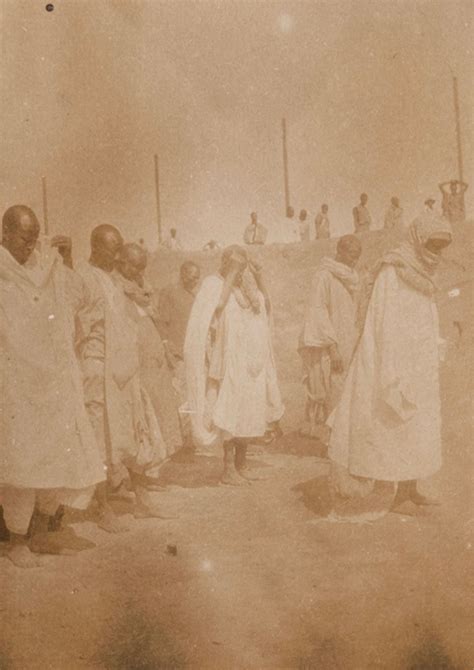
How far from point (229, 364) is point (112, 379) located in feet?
3.04

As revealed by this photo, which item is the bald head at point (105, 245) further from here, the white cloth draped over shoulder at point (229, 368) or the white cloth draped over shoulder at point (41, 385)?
the white cloth draped over shoulder at point (229, 368)

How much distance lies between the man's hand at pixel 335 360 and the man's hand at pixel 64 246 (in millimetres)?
1875

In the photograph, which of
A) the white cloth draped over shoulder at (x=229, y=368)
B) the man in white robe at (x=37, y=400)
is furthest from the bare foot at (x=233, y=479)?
the man in white robe at (x=37, y=400)

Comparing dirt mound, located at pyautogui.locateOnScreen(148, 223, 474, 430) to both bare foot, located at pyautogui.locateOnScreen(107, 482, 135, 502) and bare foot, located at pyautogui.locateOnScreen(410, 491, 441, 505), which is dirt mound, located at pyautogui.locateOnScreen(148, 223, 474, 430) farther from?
bare foot, located at pyautogui.locateOnScreen(107, 482, 135, 502)

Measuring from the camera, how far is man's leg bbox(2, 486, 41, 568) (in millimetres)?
3502

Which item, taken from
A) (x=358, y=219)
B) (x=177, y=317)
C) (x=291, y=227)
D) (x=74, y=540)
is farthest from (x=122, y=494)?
(x=358, y=219)

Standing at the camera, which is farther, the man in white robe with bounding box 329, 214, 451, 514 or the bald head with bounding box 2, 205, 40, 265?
the man in white robe with bounding box 329, 214, 451, 514

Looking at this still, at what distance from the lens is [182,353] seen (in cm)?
503

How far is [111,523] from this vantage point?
3924 mm

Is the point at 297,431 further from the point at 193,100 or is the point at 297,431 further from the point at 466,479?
the point at 193,100

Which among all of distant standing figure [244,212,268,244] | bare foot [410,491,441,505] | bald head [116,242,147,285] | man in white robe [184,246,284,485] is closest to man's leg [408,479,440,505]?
bare foot [410,491,441,505]

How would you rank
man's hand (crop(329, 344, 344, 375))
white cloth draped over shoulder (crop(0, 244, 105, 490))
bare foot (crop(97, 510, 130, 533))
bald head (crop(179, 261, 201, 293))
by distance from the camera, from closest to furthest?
white cloth draped over shoulder (crop(0, 244, 105, 490)) → bare foot (crop(97, 510, 130, 533)) → bald head (crop(179, 261, 201, 293)) → man's hand (crop(329, 344, 344, 375))

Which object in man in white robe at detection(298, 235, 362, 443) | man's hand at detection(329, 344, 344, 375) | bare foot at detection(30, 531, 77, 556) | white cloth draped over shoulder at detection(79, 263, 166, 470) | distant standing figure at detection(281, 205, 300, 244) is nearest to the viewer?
bare foot at detection(30, 531, 77, 556)

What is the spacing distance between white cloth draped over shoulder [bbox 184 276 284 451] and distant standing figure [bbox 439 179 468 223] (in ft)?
4.38
